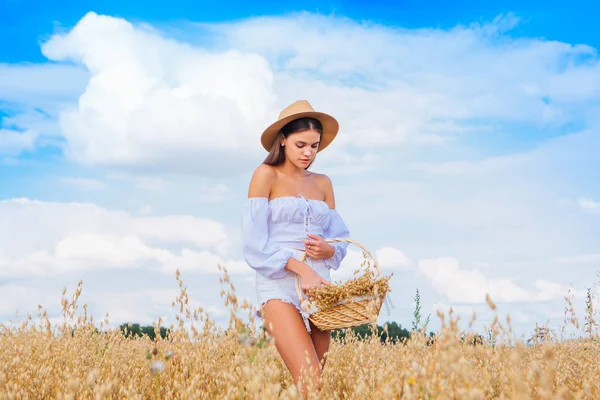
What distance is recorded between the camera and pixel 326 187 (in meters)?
4.33

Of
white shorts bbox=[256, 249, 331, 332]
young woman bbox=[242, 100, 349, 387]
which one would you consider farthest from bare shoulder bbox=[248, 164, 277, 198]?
white shorts bbox=[256, 249, 331, 332]

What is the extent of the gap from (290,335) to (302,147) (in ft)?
4.21

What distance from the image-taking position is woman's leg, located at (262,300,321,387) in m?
3.49

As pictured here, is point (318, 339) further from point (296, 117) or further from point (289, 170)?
point (296, 117)

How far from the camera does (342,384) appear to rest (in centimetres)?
397

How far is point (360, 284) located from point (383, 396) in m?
1.02

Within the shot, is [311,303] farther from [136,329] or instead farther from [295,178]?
[136,329]

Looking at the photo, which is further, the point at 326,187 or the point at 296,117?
the point at 326,187

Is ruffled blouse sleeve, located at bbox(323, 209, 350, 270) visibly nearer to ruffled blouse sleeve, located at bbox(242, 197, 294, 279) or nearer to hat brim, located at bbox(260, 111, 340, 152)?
ruffled blouse sleeve, located at bbox(242, 197, 294, 279)

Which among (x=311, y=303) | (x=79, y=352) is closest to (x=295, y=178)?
(x=311, y=303)

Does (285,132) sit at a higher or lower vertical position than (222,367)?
higher

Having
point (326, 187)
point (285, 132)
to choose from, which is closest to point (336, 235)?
point (326, 187)

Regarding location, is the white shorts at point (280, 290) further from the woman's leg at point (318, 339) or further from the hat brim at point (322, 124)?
the hat brim at point (322, 124)

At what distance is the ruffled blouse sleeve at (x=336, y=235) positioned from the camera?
4.06 meters
